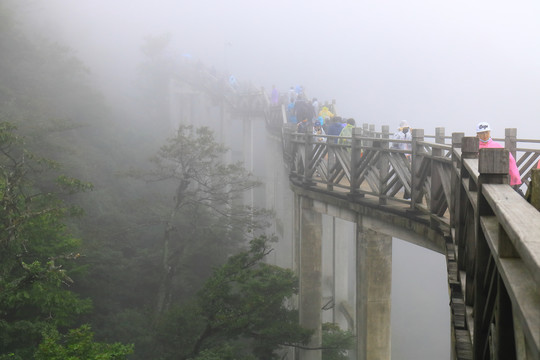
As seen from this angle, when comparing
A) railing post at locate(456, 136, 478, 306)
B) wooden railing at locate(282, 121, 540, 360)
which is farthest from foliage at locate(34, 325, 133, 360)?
railing post at locate(456, 136, 478, 306)

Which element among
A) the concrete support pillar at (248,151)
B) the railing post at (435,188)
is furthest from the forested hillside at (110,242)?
the railing post at (435,188)

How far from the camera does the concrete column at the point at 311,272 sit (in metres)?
12.8

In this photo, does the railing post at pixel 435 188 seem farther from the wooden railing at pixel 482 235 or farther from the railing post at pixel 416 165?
the railing post at pixel 416 165

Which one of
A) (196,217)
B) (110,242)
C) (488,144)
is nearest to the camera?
(488,144)

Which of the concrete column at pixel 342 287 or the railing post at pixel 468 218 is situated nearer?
the railing post at pixel 468 218

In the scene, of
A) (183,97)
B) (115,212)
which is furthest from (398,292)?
(115,212)

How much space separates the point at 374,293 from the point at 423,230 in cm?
205

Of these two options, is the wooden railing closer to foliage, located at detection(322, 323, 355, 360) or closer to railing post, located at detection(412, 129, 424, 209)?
railing post, located at detection(412, 129, 424, 209)

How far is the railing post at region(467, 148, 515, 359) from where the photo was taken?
6.78ft

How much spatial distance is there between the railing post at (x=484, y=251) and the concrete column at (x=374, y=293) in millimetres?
5885

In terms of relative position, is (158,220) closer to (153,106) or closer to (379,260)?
(379,260)

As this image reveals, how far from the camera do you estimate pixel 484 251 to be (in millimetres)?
2188

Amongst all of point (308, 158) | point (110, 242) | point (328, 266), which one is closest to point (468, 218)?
point (308, 158)

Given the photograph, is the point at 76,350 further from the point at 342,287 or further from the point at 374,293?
the point at 342,287
